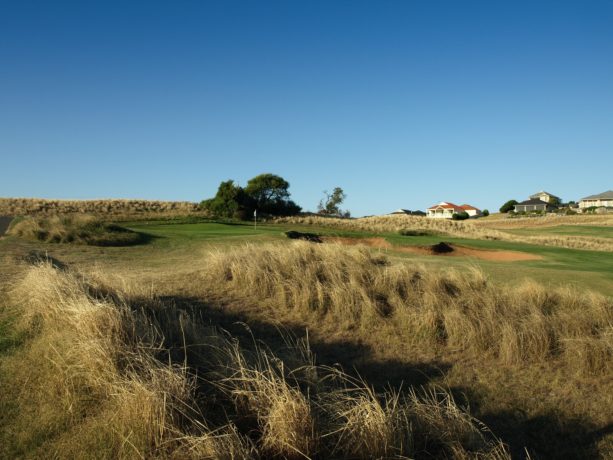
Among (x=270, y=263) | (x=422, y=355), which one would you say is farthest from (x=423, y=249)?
(x=422, y=355)

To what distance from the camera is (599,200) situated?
332 ft

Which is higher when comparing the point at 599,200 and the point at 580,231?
the point at 599,200

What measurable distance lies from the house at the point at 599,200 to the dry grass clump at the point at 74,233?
100731 millimetres

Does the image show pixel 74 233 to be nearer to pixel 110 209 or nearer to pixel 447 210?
pixel 110 209

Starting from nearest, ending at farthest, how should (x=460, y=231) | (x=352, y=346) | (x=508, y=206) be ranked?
(x=352, y=346) → (x=460, y=231) → (x=508, y=206)

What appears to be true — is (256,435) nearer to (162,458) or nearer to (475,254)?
(162,458)

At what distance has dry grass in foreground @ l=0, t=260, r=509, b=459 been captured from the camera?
4477mm

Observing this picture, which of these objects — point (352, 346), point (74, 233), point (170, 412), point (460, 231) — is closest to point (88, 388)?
point (170, 412)

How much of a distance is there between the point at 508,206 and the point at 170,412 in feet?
343

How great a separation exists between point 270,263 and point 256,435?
26.1 ft

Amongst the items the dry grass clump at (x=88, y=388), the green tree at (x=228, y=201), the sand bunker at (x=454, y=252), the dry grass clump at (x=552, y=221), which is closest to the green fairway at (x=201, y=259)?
the sand bunker at (x=454, y=252)

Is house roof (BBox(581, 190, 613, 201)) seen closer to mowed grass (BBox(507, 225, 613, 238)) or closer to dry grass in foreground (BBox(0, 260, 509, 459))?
mowed grass (BBox(507, 225, 613, 238))

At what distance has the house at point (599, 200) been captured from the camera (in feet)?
325

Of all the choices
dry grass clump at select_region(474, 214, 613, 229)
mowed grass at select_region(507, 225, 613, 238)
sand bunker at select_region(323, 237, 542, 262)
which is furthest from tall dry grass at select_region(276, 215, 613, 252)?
dry grass clump at select_region(474, 214, 613, 229)
